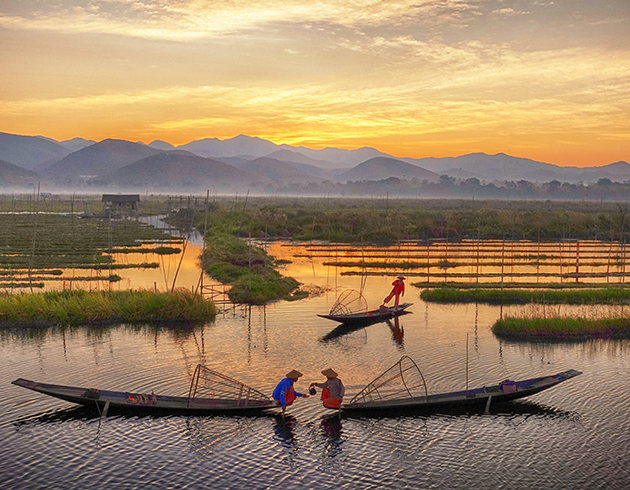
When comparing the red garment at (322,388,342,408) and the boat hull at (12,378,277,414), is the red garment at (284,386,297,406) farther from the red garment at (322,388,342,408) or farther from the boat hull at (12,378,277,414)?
the red garment at (322,388,342,408)

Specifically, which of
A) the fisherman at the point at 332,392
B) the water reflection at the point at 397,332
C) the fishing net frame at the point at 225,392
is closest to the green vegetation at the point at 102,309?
the fishing net frame at the point at 225,392

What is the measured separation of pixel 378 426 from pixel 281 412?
2.74 m

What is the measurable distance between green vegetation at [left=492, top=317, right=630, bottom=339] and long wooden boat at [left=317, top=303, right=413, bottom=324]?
173 inches

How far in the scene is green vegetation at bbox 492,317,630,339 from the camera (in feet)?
76.7

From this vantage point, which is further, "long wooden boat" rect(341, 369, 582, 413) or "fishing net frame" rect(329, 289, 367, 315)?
"fishing net frame" rect(329, 289, 367, 315)

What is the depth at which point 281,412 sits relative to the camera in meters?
15.4

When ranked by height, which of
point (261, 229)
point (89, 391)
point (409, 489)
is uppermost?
point (261, 229)

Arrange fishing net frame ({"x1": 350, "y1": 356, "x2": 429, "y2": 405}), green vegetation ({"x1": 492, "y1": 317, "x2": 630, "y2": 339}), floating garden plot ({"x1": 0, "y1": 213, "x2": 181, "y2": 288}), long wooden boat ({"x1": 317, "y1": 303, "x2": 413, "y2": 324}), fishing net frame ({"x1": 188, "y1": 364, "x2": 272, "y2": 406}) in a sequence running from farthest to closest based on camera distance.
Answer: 1. floating garden plot ({"x1": 0, "y1": 213, "x2": 181, "y2": 288})
2. long wooden boat ({"x1": 317, "y1": 303, "x2": 413, "y2": 324})
3. green vegetation ({"x1": 492, "y1": 317, "x2": 630, "y2": 339})
4. fishing net frame ({"x1": 350, "y1": 356, "x2": 429, "y2": 405})
5. fishing net frame ({"x1": 188, "y1": 364, "x2": 272, "y2": 406})

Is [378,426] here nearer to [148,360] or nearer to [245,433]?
[245,433]

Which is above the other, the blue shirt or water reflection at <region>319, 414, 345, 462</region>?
the blue shirt

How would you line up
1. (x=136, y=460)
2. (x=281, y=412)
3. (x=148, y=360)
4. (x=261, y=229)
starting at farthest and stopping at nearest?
(x=261, y=229), (x=148, y=360), (x=281, y=412), (x=136, y=460)

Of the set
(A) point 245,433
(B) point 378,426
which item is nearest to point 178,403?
(A) point 245,433

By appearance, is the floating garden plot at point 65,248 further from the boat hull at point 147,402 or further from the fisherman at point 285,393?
the fisherman at point 285,393

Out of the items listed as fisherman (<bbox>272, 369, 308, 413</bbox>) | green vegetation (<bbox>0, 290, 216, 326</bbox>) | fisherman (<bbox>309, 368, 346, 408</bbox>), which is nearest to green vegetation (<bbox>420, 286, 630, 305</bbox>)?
green vegetation (<bbox>0, 290, 216, 326</bbox>)
